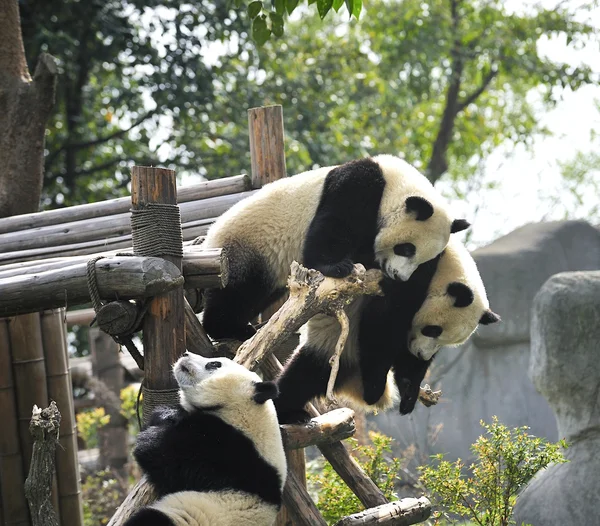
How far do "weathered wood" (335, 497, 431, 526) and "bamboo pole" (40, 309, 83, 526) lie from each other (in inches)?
79.2

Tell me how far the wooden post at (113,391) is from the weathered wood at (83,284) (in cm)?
428

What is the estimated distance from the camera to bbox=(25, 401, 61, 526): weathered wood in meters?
2.75

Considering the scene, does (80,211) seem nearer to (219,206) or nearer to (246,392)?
(219,206)

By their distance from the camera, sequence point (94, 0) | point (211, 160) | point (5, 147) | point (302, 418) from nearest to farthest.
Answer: point (302, 418), point (5, 147), point (94, 0), point (211, 160)

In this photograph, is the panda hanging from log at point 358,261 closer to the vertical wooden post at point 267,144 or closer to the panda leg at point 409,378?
the panda leg at point 409,378

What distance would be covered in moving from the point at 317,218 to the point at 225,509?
66.4 inches

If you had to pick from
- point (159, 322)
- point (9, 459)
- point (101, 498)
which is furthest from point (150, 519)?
point (101, 498)

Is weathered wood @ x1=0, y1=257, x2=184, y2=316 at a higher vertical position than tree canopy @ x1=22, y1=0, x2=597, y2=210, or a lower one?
lower

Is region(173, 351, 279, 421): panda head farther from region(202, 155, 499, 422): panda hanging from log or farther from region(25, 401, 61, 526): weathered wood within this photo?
region(202, 155, 499, 422): panda hanging from log

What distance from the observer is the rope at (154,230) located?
11.2 feet

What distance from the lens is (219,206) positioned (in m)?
4.94

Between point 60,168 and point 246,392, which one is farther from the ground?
point 60,168

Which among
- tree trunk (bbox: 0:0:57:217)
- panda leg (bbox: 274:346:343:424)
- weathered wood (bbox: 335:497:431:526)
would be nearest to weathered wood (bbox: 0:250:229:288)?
panda leg (bbox: 274:346:343:424)

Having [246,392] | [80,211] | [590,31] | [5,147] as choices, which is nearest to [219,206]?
[80,211]
